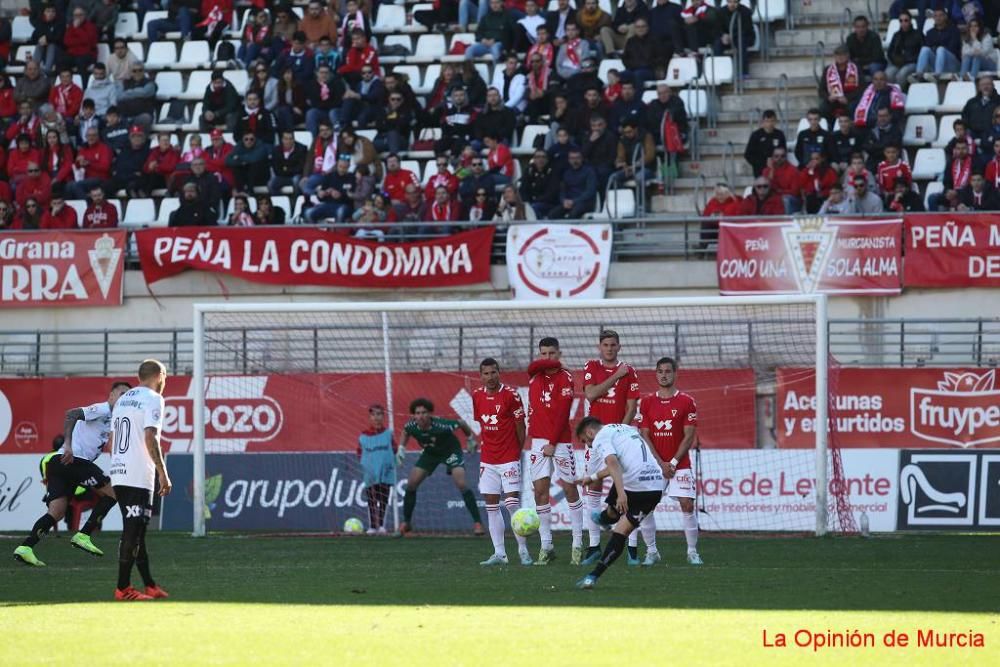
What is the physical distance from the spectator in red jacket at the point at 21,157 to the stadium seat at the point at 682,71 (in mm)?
10794

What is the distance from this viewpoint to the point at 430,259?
80.5 feet

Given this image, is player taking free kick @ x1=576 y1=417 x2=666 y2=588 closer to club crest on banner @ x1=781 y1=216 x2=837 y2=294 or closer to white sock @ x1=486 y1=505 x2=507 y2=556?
white sock @ x1=486 y1=505 x2=507 y2=556

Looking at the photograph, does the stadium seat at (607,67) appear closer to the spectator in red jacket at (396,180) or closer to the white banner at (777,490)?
the spectator in red jacket at (396,180)

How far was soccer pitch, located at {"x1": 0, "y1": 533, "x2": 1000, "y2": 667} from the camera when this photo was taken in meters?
8.93

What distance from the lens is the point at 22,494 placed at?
2252 centimetres

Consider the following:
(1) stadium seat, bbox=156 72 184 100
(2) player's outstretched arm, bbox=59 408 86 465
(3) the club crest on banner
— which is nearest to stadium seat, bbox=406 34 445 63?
(1) stadium seat, bbox=156 72 184 100

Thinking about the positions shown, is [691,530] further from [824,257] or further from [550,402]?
[824,257]

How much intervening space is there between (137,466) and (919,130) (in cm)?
1667

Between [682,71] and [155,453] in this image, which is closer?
[155,453]

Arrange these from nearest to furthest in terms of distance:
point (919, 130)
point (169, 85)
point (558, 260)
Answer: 1. point (558, 260)
2. point (919, 130)
3. point (169, 85)

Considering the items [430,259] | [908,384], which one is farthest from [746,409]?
[430,259]

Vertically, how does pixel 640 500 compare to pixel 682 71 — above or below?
below

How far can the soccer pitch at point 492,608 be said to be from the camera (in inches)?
352

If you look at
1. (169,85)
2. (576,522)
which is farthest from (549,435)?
(169,85)
